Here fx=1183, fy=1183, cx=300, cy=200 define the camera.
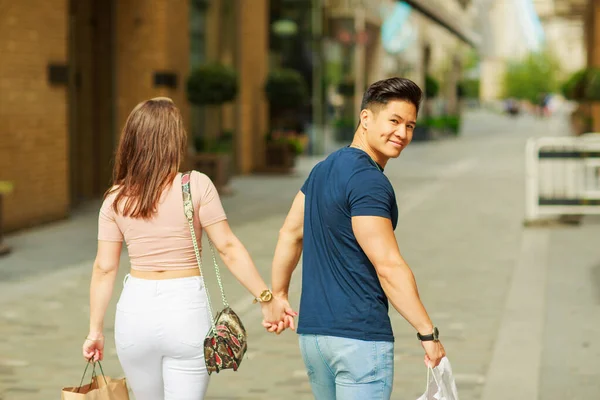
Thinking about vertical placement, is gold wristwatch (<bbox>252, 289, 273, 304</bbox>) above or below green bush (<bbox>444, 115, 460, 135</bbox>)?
above

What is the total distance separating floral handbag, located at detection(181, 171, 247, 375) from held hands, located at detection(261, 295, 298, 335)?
0.38 feet

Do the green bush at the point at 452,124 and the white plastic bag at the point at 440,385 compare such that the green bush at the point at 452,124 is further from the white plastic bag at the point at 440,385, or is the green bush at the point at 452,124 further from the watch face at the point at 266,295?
the white plastic bag at the point at 440,385

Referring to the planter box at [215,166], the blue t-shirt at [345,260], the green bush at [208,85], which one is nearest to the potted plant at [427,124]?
the green bush at [208,85]

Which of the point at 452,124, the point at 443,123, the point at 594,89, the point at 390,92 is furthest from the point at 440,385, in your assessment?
the point at 452,124

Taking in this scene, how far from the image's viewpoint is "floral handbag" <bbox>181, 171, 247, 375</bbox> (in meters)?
3.90

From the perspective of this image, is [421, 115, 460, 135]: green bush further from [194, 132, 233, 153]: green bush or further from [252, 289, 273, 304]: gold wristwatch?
[252, 289, 273, 304]: gold wristwatch

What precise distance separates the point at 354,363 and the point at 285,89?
21.1 m

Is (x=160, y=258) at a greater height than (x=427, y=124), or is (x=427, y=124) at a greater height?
(x=160, y=258)

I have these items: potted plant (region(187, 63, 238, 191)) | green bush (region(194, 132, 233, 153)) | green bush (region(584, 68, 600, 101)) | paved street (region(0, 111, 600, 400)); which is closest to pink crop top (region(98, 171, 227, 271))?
paved street (region(0, 111, 600, 400))

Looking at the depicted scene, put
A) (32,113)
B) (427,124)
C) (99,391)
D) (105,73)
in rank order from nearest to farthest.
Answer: (99,391), (32,113), (105,73), (427,124)

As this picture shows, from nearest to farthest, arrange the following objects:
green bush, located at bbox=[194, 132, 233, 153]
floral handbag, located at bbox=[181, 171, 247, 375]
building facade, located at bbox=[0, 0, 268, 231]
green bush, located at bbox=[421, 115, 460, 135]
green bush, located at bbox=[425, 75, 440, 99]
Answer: floral handbag, located at bbox=[181, 171, 247, 375], building facade, located at bbox=[0, 0, 268, 231], green bush, located at bbox=[194, 132, 233, 153], green bush, located at bbox=[421, 115, 460, 135], green bush, located at bbox=[425, 75, 440, 99]

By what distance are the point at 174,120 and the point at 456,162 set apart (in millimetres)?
27343

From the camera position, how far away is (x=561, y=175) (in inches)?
612

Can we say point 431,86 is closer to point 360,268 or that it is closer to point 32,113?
point 32,113
